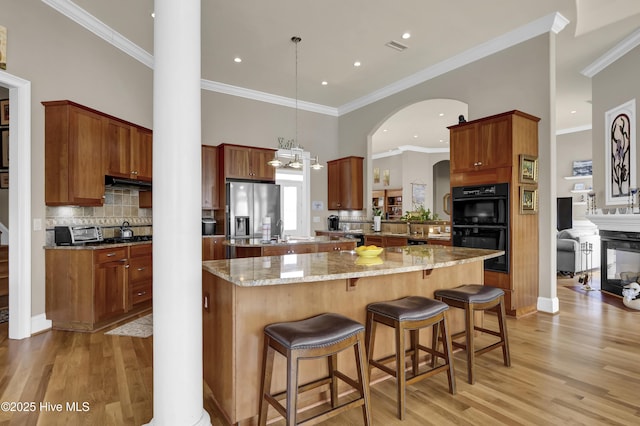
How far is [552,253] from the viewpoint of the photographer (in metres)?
4.13

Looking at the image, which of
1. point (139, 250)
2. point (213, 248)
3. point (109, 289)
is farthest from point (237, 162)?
point (109, 289)

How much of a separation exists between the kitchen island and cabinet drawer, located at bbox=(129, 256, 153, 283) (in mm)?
2280

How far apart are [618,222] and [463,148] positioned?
2.57 meters

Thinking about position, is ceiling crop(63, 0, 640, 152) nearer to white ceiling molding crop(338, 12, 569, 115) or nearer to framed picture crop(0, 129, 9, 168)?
white ceiling molding crop(338, 12, 569, 115)

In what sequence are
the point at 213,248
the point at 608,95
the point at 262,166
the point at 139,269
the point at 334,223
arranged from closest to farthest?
1. the point at 139,269
2. the point at 608,95
3. the point at 213,248
4. the point at 262,166
5. the point at 334,223

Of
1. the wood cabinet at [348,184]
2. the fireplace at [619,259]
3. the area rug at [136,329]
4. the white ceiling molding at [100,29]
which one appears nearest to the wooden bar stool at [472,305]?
the area rug at [136,329]

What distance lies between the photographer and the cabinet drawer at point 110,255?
3561 mm

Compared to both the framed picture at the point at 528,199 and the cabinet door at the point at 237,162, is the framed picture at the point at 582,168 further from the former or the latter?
the cabinet door at the point at 237,162

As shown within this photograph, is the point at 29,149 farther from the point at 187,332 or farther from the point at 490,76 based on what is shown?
the point at 490,76

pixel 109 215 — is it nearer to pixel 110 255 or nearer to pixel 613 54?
pixel 110 255

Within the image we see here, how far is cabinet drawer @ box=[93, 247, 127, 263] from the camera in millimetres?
3561

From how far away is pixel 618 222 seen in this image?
486 cm

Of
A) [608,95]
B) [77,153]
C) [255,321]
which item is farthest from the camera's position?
[608,95]

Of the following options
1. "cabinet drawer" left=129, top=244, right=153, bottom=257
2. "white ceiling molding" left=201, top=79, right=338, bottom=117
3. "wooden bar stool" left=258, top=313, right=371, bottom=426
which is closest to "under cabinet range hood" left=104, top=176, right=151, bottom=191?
"cabinet drawer" left=129, top=244, right=153, bottom=257
